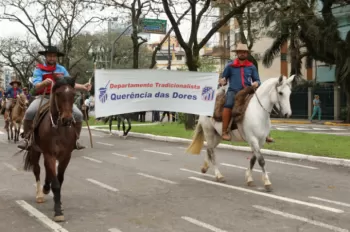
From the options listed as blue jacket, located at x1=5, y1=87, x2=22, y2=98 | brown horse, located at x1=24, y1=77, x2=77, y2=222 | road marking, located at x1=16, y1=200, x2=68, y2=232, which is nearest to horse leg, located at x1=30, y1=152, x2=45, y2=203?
road marking, located at x1=16, y1=200, x2=68, y2=232

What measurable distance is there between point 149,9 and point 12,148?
12.4 meters

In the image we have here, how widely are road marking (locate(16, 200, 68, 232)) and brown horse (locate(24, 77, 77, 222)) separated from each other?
0.44 feet

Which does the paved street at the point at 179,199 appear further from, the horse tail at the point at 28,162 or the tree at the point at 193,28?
the tree at the point at 193,28

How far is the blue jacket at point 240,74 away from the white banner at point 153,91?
75 centimetres

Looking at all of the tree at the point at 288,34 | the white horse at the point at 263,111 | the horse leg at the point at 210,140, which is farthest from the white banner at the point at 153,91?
the tree at the point at 288,34

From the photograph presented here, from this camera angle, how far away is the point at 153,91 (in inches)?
393

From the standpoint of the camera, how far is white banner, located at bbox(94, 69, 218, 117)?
9.36 meters

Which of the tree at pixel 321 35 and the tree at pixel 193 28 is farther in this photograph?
the tree at pixel 321 35

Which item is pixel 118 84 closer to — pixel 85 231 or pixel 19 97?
pixel 85 231

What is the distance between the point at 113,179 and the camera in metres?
10.2

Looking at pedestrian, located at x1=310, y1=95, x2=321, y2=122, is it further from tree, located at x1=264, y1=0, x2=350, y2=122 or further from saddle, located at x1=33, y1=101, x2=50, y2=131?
saddle, located at x1=33, y1=101, x2=50, y2=131

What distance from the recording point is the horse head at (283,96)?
28.9 ft

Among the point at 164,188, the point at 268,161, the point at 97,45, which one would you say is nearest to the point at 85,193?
the point at 164,188

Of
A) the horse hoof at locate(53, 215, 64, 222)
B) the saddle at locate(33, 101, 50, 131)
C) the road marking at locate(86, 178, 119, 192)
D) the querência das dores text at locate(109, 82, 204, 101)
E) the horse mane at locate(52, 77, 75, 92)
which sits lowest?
the road marking at locate(86, 178, 119, 192)
